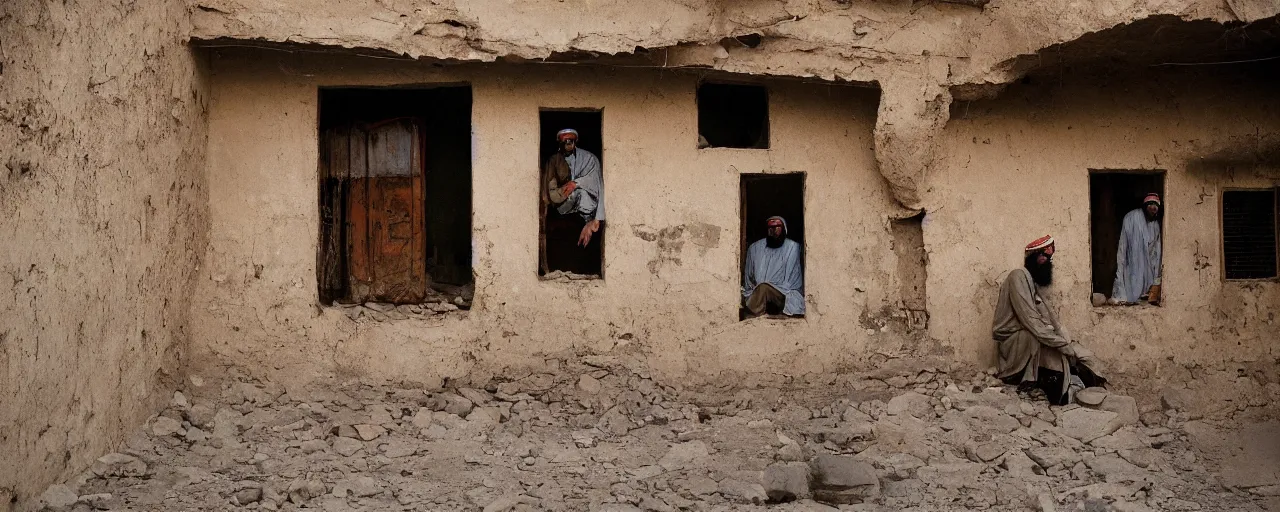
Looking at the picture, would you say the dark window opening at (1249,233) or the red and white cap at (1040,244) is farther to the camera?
the dark window opening at (1249,233)

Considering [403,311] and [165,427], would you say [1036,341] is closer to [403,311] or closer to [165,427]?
[403,311]

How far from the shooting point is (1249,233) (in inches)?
385

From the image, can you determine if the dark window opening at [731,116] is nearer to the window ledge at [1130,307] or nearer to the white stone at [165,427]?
the window ledge at [1130,307]

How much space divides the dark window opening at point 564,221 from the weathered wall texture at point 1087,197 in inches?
111

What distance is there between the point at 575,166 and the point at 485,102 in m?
0.87

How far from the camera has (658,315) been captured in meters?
8.89

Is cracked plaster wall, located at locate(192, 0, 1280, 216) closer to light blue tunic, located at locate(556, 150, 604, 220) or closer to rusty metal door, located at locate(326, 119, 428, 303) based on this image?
light blue tunic, located at locate(556, 150, 604, 220)

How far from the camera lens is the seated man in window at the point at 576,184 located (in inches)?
350

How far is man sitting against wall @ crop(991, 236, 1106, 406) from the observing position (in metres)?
8.65

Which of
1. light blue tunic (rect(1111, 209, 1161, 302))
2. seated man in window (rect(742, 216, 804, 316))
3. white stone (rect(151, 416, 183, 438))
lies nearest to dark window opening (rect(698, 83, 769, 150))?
seated man in window (rect(742, 216, 804, 316))

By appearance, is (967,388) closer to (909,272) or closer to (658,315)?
(909,272)

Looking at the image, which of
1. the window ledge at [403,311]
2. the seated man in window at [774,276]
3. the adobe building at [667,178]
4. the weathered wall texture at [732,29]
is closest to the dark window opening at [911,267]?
the adobe building at [667,178]

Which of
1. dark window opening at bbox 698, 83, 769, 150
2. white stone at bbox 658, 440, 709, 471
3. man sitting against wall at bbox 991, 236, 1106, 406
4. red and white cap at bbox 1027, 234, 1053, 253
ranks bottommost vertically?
white stone at bbox 658, 440, 709, 471

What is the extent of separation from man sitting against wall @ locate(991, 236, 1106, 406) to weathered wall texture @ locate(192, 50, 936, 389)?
85 cm
